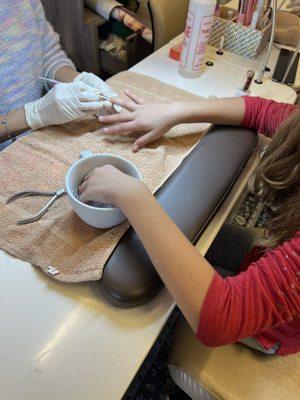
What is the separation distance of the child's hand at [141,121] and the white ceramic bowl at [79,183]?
13 cm

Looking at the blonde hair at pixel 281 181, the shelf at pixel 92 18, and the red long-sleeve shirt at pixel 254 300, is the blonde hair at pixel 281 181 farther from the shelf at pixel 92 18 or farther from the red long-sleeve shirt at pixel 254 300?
the shelf at pixel 92 18

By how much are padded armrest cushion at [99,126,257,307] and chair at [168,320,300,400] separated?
23 centimetres

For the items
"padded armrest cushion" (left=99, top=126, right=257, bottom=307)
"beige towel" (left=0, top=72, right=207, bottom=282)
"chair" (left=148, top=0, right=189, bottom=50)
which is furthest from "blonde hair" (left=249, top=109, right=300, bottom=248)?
"chair" (left=148, top=0, right=189, bottom=50)

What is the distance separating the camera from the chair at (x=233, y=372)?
0.61 meters

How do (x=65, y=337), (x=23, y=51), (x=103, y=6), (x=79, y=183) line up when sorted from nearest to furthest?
(x=65, y=337), (x=79, y=183), (x=23, y=51), (x=103, y=6)

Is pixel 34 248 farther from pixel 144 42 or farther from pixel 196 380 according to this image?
pixel 144 42

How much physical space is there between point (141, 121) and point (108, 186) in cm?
27

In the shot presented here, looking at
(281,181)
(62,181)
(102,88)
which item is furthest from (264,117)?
(62,181)

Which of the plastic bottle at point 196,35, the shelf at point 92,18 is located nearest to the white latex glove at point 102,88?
the plastic bottle at point 196,35

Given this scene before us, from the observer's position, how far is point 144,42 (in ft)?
5.23

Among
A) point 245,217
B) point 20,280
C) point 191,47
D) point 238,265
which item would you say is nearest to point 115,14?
point 191,47

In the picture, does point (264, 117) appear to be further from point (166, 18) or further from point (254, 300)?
point (166, 18)

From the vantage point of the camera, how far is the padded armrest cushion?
0.49 meters

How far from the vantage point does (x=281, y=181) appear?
0.72 metres
